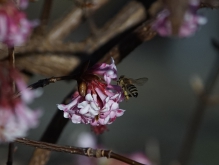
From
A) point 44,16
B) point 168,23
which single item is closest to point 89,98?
point 168,23

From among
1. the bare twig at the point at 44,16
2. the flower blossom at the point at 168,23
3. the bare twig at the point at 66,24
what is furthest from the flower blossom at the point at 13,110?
the bare twig at the point at 66,24

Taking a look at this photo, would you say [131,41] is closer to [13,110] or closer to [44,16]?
[44,16]

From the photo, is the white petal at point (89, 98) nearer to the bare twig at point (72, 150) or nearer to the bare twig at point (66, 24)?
the bare twig at point (72, 150)

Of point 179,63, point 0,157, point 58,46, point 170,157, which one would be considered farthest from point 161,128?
point 58,46

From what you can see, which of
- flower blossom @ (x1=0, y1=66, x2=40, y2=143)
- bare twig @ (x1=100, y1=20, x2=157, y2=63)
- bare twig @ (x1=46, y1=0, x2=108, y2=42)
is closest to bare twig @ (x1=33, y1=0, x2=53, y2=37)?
bare twig @ (x1=46, y1=0, x2=108, y2=42)

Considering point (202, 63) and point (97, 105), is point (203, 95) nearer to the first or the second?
point (97, 105)

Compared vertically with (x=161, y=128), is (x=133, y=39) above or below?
below
